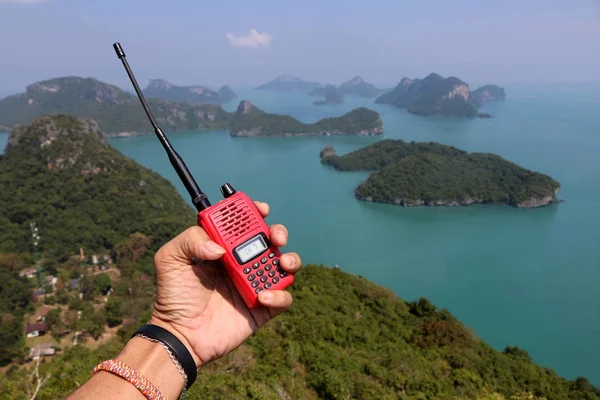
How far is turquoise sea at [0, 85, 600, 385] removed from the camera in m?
17.2

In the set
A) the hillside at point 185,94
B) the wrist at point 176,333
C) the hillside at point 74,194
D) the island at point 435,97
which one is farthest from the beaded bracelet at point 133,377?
the hillside at point 185,94

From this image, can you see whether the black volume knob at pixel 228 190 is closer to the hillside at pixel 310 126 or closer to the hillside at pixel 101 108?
the hillside at pixel 310 126

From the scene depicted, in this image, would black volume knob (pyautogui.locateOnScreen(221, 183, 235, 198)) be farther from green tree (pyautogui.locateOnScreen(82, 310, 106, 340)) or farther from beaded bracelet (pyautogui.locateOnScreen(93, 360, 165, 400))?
green tree (pyautogui.locateOnScreen(82, 310, 106, 340))

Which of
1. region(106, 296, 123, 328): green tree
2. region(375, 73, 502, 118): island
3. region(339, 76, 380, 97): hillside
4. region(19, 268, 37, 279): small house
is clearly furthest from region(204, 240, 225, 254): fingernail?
region(339, 76, 380, 97): hillside

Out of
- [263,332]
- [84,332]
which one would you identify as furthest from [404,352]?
[84,332]

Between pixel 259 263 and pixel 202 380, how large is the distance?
8.93 ft

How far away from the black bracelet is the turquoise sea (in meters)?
17.7

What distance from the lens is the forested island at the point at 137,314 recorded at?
4977 mm

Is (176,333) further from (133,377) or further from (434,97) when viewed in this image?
(434,97)

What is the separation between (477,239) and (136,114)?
63901 millimetres

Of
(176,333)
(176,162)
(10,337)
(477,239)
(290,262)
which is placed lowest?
(477,239)

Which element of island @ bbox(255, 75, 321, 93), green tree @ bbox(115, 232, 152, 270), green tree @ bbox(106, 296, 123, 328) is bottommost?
green tree @ bbox(106, 296, 123, 328)

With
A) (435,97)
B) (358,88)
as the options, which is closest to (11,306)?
(435,97)

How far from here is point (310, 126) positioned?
211 ft
